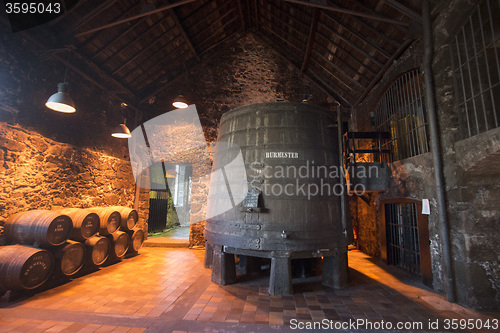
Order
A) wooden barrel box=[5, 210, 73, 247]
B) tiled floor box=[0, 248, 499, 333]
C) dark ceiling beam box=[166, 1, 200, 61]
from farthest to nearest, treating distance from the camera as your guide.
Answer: dark ceiling beam box=[166, 1, 200, 61] → wooden barrel box=[5, 210, 73, 247] → tiled floor box=[0, 248, 499, 333]

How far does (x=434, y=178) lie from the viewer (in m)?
4.02

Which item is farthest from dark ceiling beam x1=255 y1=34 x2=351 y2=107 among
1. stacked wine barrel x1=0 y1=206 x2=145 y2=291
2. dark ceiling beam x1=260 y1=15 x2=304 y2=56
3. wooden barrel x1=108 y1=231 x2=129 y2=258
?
wooden barrel x1=108 y1=231 x2=129 y2=258

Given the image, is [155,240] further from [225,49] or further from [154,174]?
[225,49]

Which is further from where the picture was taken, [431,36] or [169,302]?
[431,36]

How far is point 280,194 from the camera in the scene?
383 centimetres

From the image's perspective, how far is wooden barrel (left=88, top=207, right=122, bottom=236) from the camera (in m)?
5.21

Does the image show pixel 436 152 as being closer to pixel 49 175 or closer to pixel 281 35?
pixel 281 35

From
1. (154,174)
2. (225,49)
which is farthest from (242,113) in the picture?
(154,174)

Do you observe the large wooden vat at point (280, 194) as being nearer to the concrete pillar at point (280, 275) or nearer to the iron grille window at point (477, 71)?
the concrete pillar at point (280, 275)

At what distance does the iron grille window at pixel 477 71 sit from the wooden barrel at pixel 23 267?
6981 mm

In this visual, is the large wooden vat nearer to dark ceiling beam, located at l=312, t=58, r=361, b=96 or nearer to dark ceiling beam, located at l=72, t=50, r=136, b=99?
dark ceiling beam, located at l=312, t=58, r=361, b=96

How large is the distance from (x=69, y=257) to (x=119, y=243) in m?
1.36

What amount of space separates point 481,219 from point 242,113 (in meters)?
4.16

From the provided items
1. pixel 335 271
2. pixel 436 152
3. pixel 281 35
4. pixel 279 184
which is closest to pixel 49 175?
pixel 279 184
